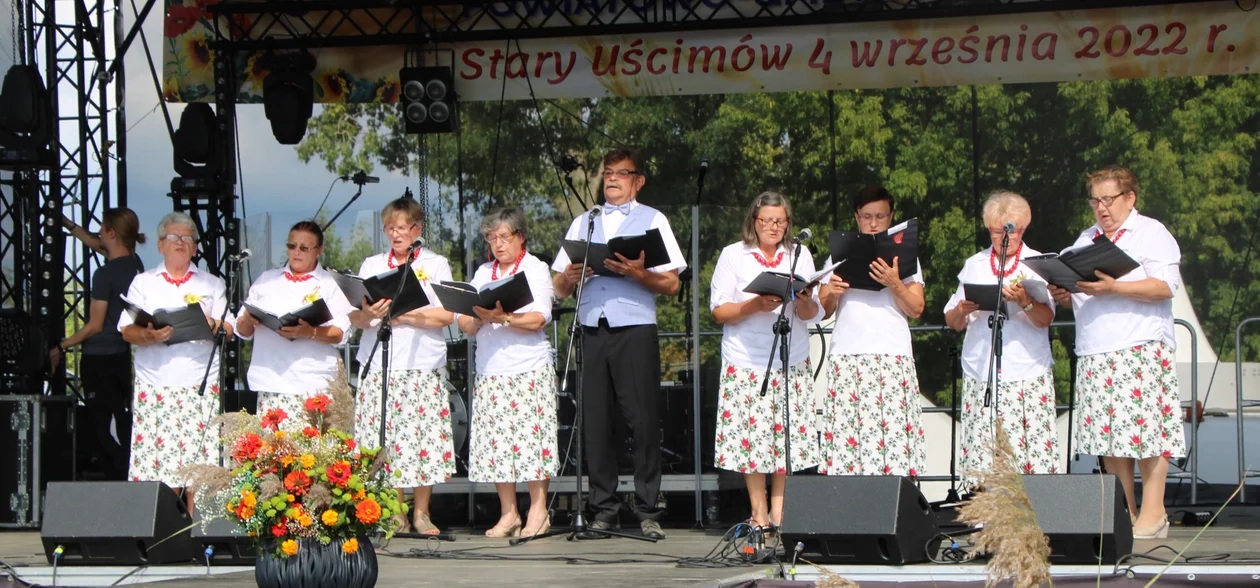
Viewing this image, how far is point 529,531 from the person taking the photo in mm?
6035

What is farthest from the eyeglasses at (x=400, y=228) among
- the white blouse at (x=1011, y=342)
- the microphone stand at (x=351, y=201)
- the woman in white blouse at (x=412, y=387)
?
the white blouse at (x=1011, y=342)

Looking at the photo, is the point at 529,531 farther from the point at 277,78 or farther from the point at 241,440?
the point at 277,78

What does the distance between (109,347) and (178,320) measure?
1463 millimetres

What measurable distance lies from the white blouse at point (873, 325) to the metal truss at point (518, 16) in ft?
7.05

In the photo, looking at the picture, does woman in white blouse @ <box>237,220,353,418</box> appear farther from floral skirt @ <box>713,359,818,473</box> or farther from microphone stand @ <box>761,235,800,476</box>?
microphone stand @ <box>761,235,800,476</box>

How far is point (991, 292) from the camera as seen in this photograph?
207 inches

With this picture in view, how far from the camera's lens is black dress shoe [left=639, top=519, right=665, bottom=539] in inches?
228

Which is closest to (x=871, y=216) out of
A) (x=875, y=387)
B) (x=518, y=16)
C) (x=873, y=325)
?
(x=873, y=325)

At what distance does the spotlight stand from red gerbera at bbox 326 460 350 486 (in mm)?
4250

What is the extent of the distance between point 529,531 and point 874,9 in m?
3.28

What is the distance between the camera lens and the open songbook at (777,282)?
5.32 m

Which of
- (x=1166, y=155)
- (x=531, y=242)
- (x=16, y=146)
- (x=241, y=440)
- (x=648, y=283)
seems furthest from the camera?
(x=531, y=242)

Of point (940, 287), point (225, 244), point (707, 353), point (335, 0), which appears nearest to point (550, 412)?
point (707, 353)

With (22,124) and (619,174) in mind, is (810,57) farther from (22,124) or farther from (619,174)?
(22,124)
